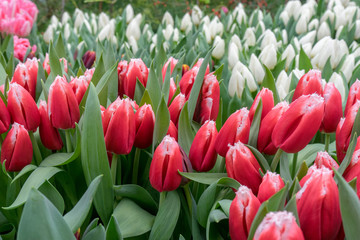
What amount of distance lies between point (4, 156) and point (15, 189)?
7 cm

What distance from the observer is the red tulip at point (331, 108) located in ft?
2.83

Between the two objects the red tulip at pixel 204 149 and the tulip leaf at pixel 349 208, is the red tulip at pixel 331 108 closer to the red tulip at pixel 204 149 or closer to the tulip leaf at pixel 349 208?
the red tulip at pixel 204 149

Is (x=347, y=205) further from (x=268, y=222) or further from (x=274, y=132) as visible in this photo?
(x=274, y=132)

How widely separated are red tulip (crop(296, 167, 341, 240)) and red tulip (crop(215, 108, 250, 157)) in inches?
7.7

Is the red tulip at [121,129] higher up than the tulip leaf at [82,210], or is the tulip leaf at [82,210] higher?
the red tulip at [121,129]

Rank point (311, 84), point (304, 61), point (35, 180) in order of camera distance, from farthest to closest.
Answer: point (304, 61)
point (311, 84)
point (35, 180)

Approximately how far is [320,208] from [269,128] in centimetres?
23

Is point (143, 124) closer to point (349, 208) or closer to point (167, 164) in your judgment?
point (167, 164)

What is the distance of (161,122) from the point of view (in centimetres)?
84

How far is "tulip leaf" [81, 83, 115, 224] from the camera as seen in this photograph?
0.79 meters

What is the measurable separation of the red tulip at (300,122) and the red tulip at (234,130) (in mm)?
60

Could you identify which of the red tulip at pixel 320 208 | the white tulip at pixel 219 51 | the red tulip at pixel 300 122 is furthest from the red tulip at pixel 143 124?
the white tulip at pixel 219 51

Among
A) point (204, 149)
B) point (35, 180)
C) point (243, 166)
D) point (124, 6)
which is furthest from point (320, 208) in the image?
point (124, 6)

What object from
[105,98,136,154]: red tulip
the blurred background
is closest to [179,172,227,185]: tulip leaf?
[105,98,136,154]: red tulip
